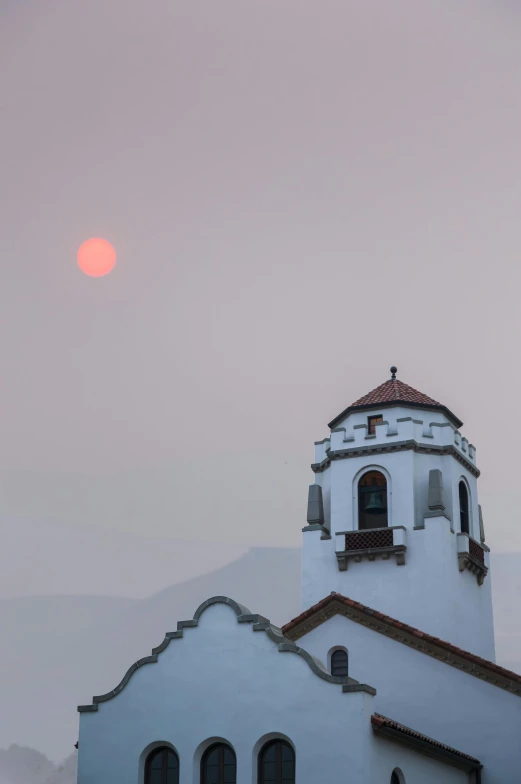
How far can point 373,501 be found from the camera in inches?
1544

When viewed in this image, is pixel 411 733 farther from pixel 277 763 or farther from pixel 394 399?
pixel 394 399

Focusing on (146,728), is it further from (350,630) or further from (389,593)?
(389,593)

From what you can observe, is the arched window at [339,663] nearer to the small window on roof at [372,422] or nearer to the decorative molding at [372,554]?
the decorative molding at [372,554]

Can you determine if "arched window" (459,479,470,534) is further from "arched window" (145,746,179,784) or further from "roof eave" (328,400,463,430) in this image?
"arched window" (145,746,179,784)

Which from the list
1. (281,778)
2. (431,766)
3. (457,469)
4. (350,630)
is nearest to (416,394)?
(457,469)

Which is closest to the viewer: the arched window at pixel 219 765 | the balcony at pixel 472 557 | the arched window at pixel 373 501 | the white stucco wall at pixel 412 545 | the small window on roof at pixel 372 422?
Answer: the arched window at pixel 219 765

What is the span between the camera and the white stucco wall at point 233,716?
85.3ft

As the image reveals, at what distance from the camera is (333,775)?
25641mm

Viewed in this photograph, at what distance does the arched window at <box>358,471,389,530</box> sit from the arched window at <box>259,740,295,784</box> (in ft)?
44.2

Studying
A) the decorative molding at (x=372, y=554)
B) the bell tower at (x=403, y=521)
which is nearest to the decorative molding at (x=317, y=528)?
the bell tower at (x=403, y=521)

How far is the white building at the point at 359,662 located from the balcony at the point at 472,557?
0.28 ft

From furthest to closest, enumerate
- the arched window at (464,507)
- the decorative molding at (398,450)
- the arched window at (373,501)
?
the arched window at (464,507)
the decorative molding at (398,450)
the arched window at (373,501)

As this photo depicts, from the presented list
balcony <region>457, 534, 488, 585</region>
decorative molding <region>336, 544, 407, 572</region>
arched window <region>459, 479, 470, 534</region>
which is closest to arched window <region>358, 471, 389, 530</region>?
decorative molding <region>336, 544, 407, 572</region>

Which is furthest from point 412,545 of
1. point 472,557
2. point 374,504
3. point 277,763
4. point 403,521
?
point 277,763
